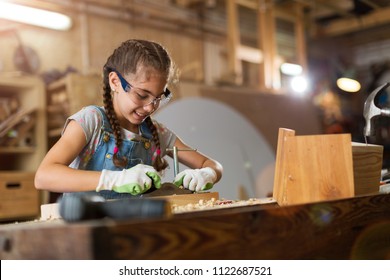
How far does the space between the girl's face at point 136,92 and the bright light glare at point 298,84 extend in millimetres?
4349

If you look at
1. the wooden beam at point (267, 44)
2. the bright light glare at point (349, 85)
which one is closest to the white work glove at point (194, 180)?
the bright light glare at point (349, 85)

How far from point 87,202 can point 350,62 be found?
770cm

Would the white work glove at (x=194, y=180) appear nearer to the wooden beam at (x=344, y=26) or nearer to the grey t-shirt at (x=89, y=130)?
the grey t-shirt at (x=89, y=130)

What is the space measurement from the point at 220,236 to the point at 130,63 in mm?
862

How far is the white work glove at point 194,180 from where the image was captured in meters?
1.61

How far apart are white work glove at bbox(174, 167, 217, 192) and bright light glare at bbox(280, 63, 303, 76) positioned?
13.9 ft

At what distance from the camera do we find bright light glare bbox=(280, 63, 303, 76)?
5.70 metres

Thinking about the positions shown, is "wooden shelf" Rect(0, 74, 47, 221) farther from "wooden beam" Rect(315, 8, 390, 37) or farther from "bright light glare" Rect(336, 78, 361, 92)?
"wooden beam" Rect(315, 8, 390, 37)

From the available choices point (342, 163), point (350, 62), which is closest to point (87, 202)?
point (342, 163)

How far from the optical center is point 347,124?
6.73 m

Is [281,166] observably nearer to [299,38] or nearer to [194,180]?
[194,180]

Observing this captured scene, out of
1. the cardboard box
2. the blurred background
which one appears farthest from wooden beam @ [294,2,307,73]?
the cardboard box
